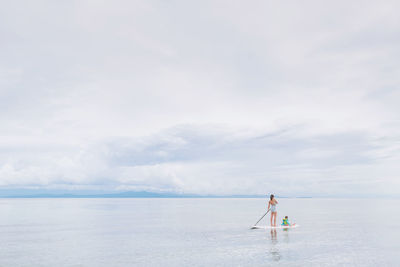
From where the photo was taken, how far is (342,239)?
131 feet

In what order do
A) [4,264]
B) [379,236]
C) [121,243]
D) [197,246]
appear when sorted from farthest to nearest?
[379,236] → [121,243] → [197,246] → [4,264]

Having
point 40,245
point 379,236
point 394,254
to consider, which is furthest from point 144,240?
point 379,236

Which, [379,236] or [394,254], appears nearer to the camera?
[394,254]

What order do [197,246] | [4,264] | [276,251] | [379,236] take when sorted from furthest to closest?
[379,236], [197,246], [276,251], [4,264]

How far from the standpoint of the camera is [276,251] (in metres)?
31.4

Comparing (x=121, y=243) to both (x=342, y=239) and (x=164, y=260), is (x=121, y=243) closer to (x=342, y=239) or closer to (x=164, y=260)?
(x=164, y=260)

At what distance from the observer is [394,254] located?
3050cm

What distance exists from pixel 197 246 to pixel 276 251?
7659mm

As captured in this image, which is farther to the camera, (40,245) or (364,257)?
(40,245)

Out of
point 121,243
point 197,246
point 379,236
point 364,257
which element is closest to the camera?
point 364,257

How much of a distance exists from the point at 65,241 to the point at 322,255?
26350 mm

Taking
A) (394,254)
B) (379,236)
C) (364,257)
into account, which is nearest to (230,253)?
(364,257)

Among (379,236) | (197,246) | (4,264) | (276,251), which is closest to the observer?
(4,264)

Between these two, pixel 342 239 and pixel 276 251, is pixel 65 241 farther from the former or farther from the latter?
pixel 342 239
